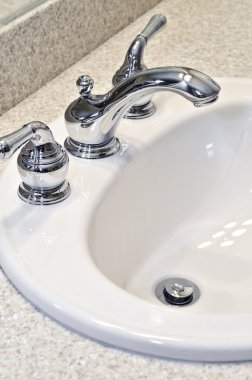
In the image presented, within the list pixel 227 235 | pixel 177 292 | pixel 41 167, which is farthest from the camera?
pixel 227 235

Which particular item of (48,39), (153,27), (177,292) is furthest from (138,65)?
(177,292)

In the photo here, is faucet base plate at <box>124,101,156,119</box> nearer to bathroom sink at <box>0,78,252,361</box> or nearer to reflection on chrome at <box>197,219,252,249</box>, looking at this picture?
bathroom sink at <box>0,78,252,361</box>

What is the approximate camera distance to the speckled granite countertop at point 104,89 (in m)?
0.57

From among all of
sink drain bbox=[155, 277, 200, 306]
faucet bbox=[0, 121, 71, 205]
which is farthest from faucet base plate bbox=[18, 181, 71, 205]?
sink drain bbox=[155, 277, 200, 306]

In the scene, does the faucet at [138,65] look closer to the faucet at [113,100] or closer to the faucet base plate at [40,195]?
the faucet at [113,100]

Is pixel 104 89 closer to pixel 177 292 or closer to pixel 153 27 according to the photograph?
pixel 153 27

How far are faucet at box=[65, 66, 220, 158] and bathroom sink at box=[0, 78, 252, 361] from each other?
0.02 meters

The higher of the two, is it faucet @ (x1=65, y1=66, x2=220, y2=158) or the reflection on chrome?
faucet @ (x1=65, y1=66, x2=220, y2=158)

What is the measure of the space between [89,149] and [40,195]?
0.34 ft

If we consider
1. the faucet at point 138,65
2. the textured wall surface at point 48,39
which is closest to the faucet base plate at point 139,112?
the faucet at point 138,65

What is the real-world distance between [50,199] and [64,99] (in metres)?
0.26

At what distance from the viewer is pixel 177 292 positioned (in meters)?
0.81

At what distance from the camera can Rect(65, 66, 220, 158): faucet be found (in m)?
0.70

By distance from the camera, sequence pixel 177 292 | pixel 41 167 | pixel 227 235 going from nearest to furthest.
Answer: pixel 41 167
pixel 177 292
pixel 227 235
